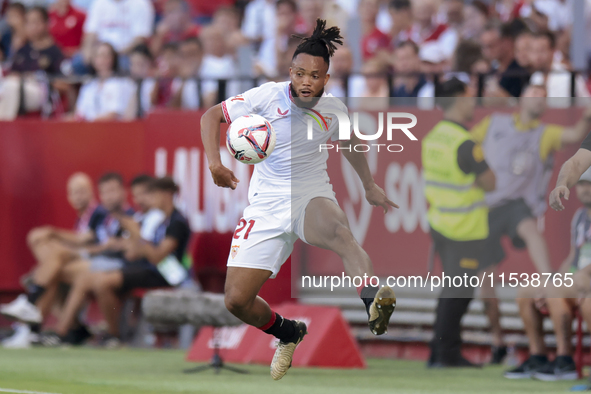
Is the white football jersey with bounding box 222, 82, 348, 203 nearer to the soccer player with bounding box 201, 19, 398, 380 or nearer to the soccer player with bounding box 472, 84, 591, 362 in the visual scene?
the soccer player with bounding box 201, 19, 398, 380

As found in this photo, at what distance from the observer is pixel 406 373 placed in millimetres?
9648

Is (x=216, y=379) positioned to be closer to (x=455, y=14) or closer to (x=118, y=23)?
(x=455, y=14)

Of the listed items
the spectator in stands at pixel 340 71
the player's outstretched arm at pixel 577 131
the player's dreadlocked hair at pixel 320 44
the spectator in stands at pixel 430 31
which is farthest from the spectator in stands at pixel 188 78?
the player's dreadlocked hair at pixel 320 44

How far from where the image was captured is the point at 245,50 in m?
12.4

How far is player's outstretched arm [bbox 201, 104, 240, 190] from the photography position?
6.14 m

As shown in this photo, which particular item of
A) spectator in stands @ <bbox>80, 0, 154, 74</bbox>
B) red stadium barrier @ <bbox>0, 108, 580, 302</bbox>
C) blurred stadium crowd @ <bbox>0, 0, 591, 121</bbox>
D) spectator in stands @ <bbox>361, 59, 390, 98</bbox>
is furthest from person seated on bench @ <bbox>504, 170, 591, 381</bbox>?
spectator in stands @ <bbox>80, 0, 154, 74</bbox>

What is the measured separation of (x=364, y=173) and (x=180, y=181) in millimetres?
5830

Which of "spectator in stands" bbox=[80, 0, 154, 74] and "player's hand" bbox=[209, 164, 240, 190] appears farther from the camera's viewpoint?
"spectator in stands" bbox=[80, 0, 154, 74]

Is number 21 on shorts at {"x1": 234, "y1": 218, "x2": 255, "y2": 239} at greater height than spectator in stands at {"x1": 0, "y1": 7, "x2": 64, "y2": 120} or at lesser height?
lesser

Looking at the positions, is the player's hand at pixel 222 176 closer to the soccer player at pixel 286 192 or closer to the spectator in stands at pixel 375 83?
the soccer player at pixel 286 192

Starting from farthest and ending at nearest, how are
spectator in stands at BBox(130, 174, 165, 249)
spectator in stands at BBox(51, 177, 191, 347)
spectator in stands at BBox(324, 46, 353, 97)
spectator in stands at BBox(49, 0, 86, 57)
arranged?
spectator in stands at BBox(49, 0, 86, 57) → spectator in stands at BBox(130, 174, 165, 249) → spectator in stands at BBox(51, 177, 191, 347) → spectator in stands at BBox(324, 46, 353, 97)

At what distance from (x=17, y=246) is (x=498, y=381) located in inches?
289

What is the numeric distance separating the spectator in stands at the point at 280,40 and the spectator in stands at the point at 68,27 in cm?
373

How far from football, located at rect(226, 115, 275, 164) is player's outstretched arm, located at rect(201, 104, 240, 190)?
4.5 inches
